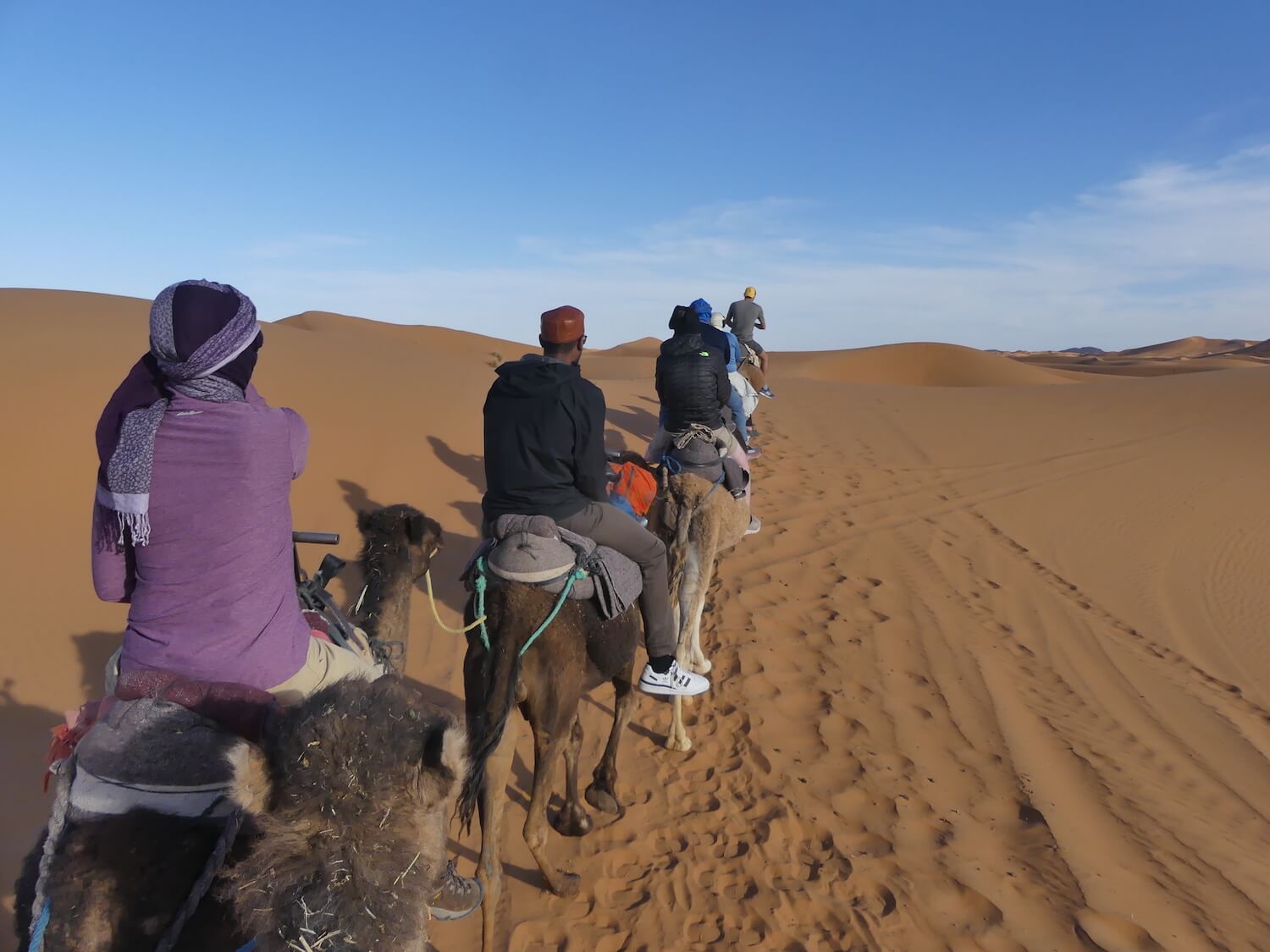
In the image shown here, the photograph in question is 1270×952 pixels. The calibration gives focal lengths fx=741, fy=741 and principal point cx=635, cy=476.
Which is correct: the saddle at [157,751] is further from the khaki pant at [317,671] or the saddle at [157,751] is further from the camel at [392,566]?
the camel at [392,566]

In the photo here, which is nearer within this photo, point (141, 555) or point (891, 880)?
point (141, 555)

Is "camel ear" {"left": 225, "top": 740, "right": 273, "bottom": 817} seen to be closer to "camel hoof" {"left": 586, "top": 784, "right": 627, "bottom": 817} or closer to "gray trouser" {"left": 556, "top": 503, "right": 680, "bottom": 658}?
"gray trouser" {"left": 556, "top": 503, "right": 680, "bottom": 658}

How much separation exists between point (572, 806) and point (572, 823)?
3.8 inches

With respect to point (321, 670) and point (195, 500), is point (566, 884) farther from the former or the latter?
point (195, 500)

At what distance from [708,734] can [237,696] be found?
4.25 meters

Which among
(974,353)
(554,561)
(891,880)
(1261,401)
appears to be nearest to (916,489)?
(891,880)

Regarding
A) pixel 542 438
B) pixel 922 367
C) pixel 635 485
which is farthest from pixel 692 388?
pixel 922 367

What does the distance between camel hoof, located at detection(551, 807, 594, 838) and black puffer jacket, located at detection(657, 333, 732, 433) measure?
115 inches

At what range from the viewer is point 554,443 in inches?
145

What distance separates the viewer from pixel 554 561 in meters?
3.78

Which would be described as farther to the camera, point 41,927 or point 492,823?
point 492,823

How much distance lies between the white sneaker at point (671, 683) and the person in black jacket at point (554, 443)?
3.30 feet

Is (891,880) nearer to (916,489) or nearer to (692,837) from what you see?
(692,837)

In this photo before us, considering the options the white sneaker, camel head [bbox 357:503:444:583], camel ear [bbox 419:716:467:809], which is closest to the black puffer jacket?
the white sneaker
